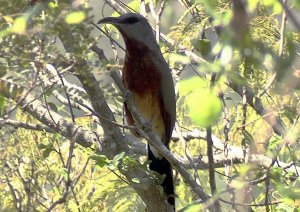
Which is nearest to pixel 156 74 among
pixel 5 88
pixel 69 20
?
pixel 5 88

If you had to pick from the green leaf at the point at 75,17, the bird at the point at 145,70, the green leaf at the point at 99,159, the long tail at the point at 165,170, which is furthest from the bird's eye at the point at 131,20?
the green leaf at the point at 75,17

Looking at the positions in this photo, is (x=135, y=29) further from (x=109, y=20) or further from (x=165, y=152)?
(x=165, y=152)

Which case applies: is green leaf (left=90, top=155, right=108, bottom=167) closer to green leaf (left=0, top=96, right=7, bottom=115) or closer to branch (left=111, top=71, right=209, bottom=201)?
branch (left=111, top=71, right=209, bottom=201)

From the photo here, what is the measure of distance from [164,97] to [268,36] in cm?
81

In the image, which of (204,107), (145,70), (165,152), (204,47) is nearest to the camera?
(204,107)

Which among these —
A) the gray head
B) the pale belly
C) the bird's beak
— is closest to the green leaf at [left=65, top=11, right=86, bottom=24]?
the bird's beak

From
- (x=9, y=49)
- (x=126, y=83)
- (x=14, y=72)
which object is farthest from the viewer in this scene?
(x=126, y=83)

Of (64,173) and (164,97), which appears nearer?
(64,173)

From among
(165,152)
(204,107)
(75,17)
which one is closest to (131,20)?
(165,152)

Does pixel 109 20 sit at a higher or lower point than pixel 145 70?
higher

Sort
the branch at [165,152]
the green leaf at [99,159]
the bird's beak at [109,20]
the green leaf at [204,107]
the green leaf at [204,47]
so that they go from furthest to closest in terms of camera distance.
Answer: the bird's beak at [109,20] < the green leaf at [99,159] < the branch at [165,152] < the green leaf at [204,47] < the green leaf at [204,107]

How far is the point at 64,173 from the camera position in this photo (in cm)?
307

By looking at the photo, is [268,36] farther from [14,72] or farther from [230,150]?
[14,72]

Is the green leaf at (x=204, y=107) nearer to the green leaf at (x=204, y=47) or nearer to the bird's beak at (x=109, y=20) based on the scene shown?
the green leaf at (x=204, y=47)
